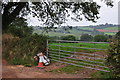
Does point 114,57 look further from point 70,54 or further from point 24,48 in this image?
point 24,48

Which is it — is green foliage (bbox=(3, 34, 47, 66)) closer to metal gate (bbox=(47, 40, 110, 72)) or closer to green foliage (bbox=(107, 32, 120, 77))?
metal gate (bbox=(47, 40, 110, 72))

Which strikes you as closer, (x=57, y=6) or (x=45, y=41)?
(x=57, y=6)

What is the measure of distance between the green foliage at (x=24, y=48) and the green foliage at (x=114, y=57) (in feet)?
A: 17.0

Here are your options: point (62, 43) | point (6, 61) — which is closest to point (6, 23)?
point (6, 61)

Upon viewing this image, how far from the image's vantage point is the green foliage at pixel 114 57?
4.30 m

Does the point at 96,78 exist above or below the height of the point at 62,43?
→ below

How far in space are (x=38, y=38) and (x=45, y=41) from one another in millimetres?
634

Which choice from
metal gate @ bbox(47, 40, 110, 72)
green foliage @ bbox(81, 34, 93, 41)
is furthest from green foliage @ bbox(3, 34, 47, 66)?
green foliage @ bbox(81, 34, 93, 41)

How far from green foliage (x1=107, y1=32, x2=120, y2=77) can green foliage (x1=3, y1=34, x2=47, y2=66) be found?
17.0 ft

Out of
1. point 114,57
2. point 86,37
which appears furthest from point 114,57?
point 86,37

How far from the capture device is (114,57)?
4.33 m

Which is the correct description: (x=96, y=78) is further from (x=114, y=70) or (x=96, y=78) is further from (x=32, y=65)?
(x=32, y=65)

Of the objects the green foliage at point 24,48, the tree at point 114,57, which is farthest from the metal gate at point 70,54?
the tree at point 114,57

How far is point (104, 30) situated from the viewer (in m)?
8.70
